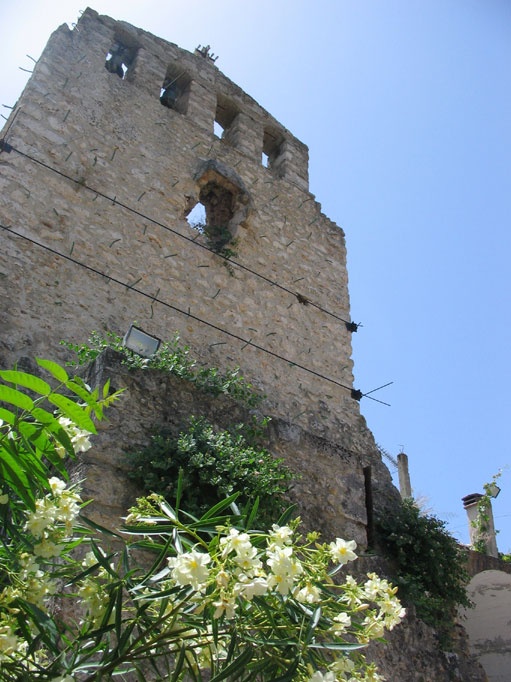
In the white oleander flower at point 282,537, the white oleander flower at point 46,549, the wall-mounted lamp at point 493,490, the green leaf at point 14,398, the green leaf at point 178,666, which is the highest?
the wall-mounted lamp at point 493,490

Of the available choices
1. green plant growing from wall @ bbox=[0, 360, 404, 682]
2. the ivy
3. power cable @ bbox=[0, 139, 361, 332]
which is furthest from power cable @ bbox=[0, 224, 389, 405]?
green plant growing from wall @ bbox=[0, 360, 404, 682]

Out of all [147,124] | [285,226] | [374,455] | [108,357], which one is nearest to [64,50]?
[147,124]

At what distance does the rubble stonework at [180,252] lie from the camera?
4945mm

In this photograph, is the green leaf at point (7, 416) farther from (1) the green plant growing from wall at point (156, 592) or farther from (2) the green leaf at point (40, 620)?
(2) the green leaf at point (40, 620)

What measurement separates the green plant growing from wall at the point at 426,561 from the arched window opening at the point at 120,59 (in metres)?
6.14

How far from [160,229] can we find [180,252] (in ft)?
1.08

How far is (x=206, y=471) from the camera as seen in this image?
409cm

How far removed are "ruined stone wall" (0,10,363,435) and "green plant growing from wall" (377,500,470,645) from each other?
174cm

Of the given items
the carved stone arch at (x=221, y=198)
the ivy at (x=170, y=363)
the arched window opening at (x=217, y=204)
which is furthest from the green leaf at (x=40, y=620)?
the arched window opening at (x=217, y=204)

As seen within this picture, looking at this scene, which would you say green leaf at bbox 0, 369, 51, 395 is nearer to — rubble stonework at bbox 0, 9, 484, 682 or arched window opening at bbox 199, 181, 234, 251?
rubble stonework at bbox 0, 9, 484, 682

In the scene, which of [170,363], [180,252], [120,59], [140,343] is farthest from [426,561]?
[120,59]

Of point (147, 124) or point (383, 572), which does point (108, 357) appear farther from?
point (147, 124)

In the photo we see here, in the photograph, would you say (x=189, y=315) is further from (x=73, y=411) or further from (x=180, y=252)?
(x=73, y=411)

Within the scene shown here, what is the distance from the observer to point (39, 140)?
22.6 feet
